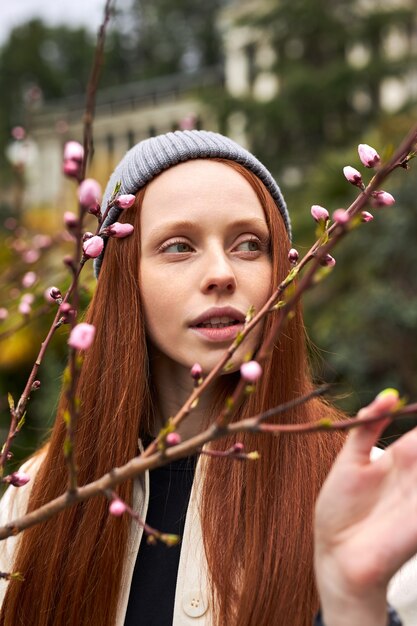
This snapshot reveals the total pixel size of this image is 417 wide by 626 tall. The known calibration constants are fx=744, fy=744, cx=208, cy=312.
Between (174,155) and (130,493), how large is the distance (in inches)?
25.7

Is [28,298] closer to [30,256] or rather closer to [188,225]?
[188,225]

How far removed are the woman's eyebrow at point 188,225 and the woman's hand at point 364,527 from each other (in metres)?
0.65

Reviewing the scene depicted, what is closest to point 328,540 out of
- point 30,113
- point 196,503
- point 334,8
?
point 196,503

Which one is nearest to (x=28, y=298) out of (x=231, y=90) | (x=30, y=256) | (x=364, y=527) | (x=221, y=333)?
(x=221, y=333)

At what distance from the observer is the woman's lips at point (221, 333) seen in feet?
4.27

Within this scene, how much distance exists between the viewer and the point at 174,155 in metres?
1.46

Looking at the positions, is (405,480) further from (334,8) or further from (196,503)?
(334,8)

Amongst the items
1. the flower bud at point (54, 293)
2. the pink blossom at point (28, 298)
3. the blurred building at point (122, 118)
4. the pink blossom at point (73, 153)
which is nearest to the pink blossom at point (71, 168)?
the pink blossom at point (73, 153)

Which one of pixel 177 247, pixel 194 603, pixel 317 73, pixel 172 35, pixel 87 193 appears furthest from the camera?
pixel 172 35

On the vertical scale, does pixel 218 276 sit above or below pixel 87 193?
above

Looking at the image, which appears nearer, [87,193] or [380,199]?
[87,193]

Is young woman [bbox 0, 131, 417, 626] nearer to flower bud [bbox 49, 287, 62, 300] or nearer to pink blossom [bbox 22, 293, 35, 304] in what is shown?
flower bud [bbox 49, 287, 62, 300]

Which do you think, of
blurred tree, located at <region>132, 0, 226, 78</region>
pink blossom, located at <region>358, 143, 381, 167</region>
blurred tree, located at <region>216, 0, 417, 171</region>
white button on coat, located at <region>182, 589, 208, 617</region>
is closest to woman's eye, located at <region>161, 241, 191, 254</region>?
pink blossom, located at <region>358, 143, 381, 167</region>

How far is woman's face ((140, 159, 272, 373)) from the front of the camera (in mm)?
1313
